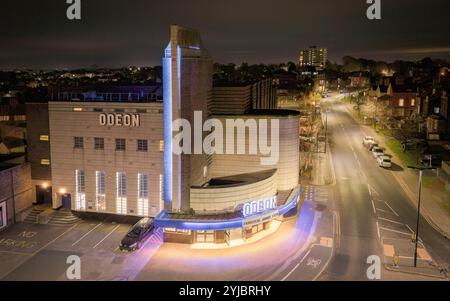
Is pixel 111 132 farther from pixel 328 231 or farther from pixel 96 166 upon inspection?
pixel 328 231

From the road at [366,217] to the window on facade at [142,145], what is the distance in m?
19.9

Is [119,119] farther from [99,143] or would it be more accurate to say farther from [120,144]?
[99,143]

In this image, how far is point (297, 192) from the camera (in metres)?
44.6

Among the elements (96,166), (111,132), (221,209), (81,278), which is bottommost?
(81,278)

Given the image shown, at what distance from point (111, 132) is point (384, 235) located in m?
27.6

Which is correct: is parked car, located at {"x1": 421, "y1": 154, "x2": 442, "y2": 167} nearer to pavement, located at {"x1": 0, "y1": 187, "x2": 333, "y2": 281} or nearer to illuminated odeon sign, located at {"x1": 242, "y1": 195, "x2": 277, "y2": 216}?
pavement, located at {"x1": 0, "y1": 187, "x2": 333, "y2": 281}

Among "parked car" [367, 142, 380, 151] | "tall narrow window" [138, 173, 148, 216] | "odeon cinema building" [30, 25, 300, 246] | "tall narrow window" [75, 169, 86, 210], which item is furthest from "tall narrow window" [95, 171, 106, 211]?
"parked car" [367, 142, 380, 151]

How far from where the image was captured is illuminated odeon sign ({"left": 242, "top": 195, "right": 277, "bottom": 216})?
36.5m

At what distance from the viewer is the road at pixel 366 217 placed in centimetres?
3419

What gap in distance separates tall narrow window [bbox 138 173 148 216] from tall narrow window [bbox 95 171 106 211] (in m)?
3.90

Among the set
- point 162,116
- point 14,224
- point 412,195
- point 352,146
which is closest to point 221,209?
point 162,116

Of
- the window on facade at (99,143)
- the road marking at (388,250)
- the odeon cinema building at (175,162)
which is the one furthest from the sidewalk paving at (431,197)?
the window on facade at (99,143)

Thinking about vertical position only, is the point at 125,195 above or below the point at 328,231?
above

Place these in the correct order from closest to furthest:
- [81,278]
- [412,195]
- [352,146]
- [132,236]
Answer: [81,278] → [132,236] → [412,195] → [352,146]
